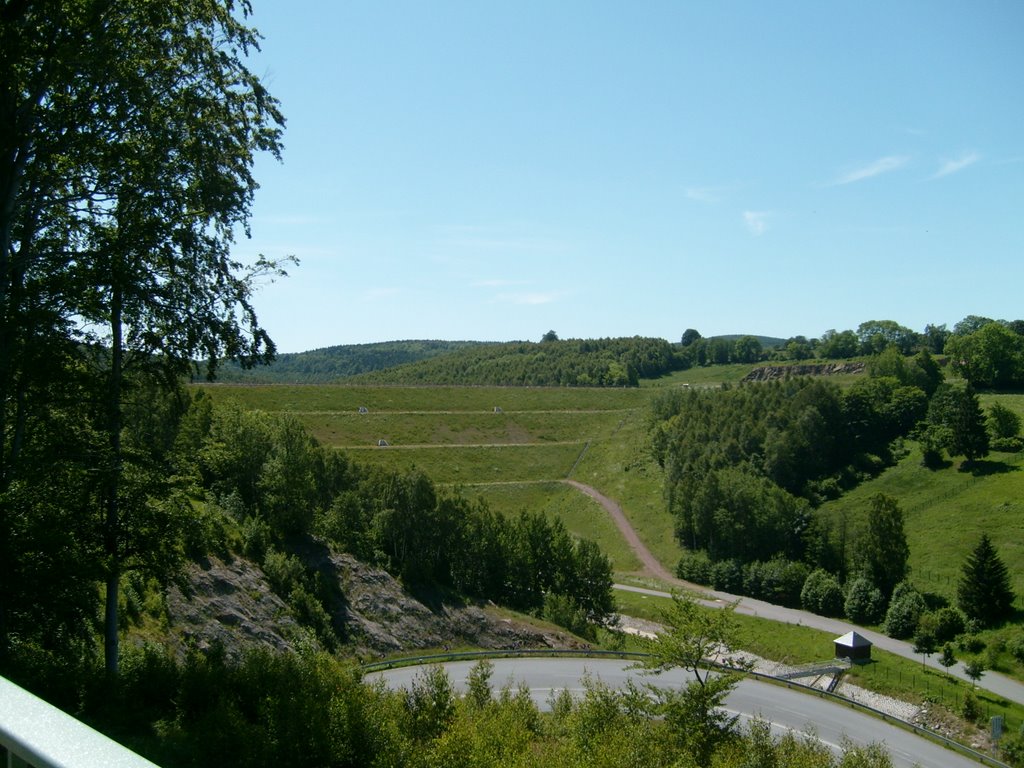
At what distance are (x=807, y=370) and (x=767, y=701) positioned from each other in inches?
4061

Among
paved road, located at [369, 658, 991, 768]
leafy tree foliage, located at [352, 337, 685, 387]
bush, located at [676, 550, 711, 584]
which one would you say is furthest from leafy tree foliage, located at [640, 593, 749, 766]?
leafy tree foliage, located at [352, 337, 685, 387]

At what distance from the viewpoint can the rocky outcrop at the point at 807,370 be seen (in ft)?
389

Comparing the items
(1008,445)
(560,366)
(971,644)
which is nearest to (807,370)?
(560,366)

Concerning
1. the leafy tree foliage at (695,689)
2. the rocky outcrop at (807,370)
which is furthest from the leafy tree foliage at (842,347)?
the leafy tree foliage at (695,689)

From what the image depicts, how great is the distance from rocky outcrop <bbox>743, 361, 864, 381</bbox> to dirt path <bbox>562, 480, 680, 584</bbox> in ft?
143

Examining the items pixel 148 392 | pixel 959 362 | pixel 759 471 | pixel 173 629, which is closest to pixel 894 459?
pixel 759 471

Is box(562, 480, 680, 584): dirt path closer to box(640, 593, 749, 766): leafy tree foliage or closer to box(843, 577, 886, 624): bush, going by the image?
box(843, 577, 886, 624): bush

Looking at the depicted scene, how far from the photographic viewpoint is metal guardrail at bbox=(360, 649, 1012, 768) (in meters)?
29.2

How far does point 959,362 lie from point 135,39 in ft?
361

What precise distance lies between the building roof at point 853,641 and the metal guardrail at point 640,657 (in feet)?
34.9

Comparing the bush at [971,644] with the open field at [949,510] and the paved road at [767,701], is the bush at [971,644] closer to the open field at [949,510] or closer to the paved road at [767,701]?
the open field at [949,510]

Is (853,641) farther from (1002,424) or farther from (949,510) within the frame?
(1002,424)

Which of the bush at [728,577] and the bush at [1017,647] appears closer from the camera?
the bush at [1017,647]

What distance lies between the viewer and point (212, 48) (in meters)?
12.8
